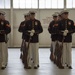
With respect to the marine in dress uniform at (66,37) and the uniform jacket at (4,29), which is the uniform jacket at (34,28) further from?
the marine in dress uniform at (66,37)

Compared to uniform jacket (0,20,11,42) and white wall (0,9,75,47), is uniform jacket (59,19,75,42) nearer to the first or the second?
uniform jacket (0,20,11,42)

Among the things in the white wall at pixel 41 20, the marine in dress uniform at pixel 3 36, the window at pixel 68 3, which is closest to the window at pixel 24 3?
the white wall at pixel 41 20

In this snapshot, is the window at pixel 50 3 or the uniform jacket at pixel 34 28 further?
the window at pixel 50 3

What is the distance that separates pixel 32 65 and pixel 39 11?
7429 mm

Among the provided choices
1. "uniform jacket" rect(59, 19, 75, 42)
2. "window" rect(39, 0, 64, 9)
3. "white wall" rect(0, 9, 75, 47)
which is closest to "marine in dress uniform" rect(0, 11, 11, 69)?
"uniform jacket" rect(59, 19, 75, 42)

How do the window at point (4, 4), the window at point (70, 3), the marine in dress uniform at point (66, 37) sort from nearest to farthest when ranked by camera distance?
the marine in dress uniform at point (66, 37), the window at point (4, 4), the window at point (70, 3)

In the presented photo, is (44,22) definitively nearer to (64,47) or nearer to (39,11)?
(39,11)

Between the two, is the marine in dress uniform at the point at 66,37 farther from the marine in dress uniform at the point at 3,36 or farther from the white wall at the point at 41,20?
the white wall at the point at 41,20

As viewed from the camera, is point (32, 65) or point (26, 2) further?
point (26, 2)

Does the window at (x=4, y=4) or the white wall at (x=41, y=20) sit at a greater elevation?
the window at (x=4, y=4)

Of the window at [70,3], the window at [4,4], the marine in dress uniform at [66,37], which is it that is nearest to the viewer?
the marine in dress uniform at [66,37]

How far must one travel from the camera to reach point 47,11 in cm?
1550

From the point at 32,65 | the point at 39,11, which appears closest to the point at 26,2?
the point at 39,11

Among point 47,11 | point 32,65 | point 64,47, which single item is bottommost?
point 32,65
